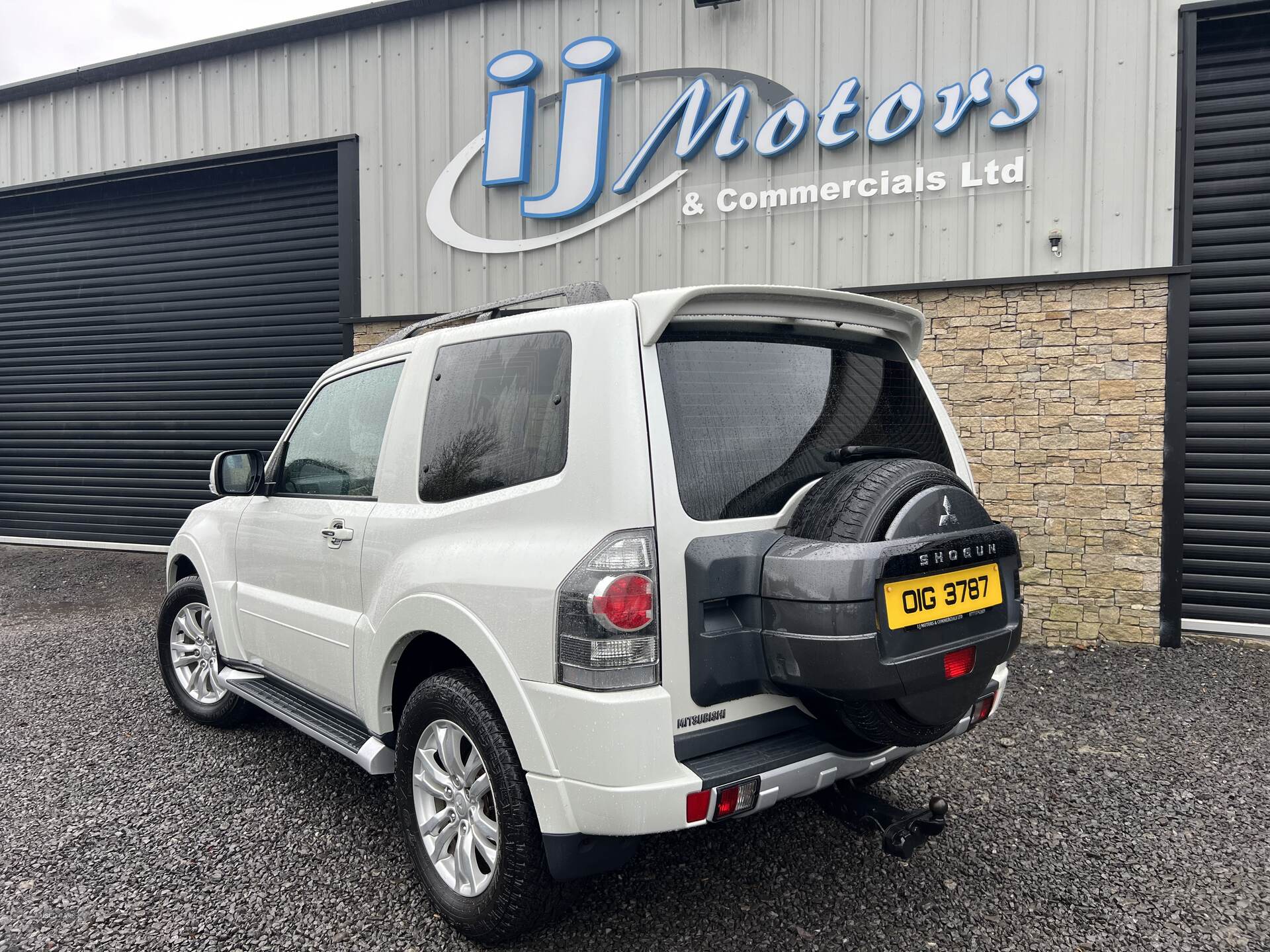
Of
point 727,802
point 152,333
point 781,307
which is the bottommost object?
point 727,802

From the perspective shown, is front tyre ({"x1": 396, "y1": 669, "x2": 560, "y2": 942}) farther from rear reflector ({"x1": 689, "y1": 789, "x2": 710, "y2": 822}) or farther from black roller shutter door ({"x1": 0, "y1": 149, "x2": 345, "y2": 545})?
black roller shutter door ({"x1": 0, "y1": 149, "x2": 345, "y2": 545})

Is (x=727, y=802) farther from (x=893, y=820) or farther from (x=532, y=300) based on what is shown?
(x=532, y=300)

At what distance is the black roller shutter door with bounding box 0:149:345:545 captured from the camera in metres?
8.91

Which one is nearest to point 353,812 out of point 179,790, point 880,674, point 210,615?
point 179,790

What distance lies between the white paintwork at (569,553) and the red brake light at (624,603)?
0.05 meters

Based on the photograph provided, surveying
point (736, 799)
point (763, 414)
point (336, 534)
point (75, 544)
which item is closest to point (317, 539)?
point (336, 534)

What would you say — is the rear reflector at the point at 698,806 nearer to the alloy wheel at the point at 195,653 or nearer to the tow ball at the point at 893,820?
the tow ball at the point at 893,820

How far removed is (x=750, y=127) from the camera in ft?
22.3

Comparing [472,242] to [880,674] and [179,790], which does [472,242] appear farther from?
[880,674]

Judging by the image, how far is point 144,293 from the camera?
964cm

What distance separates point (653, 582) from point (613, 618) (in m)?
0.14

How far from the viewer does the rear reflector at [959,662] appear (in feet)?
7.48

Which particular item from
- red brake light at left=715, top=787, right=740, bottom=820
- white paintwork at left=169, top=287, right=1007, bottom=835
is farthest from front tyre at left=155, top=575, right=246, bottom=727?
red brake light at left=715, top=787, right=740, bottom=820

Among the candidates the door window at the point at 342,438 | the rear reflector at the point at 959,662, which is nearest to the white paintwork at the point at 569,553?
the door window at the point at 342,438
